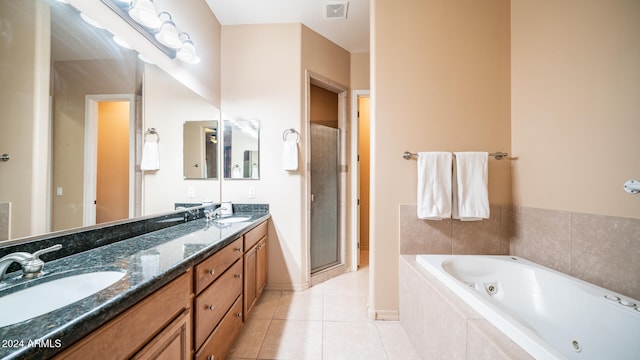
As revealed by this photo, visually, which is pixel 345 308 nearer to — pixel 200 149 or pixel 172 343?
pixel 172 343

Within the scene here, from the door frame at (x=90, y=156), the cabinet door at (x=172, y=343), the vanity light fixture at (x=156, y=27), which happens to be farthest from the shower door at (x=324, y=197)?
the door frame at (x=90, y=156)

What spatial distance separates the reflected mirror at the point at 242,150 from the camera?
7.65ft

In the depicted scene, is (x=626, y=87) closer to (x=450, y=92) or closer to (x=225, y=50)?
(x=450, y=92)

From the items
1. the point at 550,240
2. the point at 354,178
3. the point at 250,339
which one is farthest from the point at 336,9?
the point at 250,339

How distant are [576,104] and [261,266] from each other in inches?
99.7

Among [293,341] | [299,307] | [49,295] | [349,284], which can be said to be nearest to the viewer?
[49,295]

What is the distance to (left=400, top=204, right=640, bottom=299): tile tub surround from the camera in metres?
1.11

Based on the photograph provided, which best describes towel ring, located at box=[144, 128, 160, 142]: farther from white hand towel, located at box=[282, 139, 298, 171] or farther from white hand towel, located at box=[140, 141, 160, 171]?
white hand towel, located at box=[282, 139, 298, 171]

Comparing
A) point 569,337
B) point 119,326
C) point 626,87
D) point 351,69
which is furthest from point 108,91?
point 569,337

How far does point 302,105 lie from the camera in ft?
7.66

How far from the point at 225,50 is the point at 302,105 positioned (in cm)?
102

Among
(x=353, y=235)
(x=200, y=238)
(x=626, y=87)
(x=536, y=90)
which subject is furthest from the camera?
(x=353, y=235)

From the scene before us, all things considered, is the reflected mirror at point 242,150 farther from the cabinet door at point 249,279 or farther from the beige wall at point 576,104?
the beige wall at point 576,104

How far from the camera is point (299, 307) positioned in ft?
6.47
